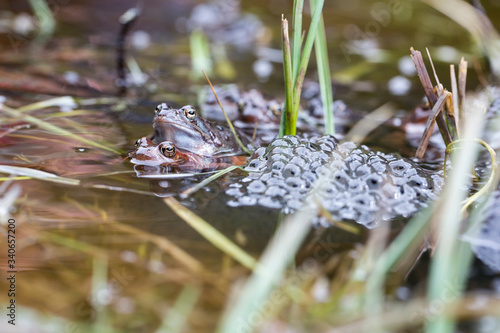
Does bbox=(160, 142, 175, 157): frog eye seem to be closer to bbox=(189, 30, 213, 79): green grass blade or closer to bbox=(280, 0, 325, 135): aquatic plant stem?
bbox=(280, 0, 325, 135): aquatic plant stem

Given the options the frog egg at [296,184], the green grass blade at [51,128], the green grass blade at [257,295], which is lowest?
the green grass blade at [257,295]

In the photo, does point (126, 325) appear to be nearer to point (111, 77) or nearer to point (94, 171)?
point (94, 171)

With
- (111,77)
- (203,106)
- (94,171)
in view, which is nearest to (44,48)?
(111,77)

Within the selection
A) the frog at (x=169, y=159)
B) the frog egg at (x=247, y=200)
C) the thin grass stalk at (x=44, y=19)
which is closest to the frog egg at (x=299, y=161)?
the frog egg at (x=247, y=200)

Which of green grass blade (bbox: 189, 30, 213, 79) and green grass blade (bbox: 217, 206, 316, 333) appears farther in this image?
green grass blade (bbox: 189, 30, 213, 79)

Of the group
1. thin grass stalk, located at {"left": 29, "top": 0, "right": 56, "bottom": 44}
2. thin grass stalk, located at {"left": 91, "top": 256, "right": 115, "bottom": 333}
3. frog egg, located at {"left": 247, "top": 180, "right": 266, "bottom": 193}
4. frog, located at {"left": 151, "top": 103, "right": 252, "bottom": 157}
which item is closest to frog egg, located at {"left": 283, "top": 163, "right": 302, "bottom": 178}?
frog egg, located at {"left": 247, "top": 180, "right": 266, "bottom": 193}

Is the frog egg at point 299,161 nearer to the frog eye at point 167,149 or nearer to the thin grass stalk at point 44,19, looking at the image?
the frog eye at point 167,149
